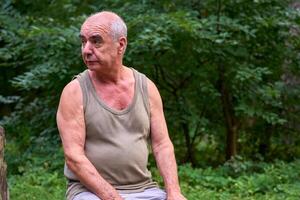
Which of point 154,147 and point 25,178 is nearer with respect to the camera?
point 154,147

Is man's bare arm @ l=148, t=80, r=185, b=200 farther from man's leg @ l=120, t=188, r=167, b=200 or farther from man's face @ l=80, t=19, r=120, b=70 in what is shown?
man's face @ l=80, t=19, r=120, b=70

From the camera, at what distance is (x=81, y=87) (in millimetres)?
3492

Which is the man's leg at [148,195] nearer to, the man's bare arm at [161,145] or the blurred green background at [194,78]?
the man's bare arm at [161,145]

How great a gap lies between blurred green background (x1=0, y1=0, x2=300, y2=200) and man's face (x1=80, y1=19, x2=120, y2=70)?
2.37 meters

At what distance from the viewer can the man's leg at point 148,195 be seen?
Answer: 11.4 ft

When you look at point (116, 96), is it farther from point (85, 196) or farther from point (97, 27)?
point (85, 196)

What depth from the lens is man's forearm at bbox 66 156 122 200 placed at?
11.0ft

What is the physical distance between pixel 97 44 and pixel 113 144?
0.47 meters

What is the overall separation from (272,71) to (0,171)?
3512 millimetres

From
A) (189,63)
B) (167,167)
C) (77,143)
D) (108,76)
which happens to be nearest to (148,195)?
(167,167)

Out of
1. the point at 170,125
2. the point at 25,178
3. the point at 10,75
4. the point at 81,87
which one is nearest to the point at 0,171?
the point at 81,87

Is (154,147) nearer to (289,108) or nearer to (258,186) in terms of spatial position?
(258,186)

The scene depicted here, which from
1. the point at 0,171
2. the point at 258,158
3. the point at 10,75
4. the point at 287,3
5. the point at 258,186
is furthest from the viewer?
the point at 10,75

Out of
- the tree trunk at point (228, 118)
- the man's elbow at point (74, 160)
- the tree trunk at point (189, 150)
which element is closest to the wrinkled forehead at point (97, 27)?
the man's elbow at point (74, 160)
